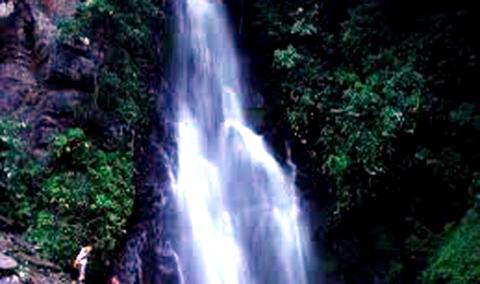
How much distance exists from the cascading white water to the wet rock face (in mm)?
2723

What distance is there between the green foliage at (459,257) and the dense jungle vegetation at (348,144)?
2 centimetres

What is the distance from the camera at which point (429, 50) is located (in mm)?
12602

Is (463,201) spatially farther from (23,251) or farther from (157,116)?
(23,251)

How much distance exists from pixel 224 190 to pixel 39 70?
450cm

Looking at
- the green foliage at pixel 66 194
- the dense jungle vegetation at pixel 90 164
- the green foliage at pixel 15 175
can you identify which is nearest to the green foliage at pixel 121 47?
the dense jungle vegetation at pixel 90 164

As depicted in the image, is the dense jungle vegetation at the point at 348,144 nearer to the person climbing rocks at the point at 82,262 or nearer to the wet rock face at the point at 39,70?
the person climbing rocks at the point at 82,262

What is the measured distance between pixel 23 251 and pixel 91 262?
1193mm

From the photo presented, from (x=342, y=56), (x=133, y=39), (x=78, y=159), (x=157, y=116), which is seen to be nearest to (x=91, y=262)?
(x=78, y=159)

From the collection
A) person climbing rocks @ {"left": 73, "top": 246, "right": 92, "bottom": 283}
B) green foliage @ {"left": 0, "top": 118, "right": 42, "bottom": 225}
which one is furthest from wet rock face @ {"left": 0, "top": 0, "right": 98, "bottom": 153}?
person climbing rocks @ {"left": 73, "top": 246, "right": 92, "bottom": 283}

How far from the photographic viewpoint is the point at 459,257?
400 inches

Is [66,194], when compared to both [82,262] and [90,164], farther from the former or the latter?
[82,262]

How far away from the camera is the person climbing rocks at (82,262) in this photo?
903cm

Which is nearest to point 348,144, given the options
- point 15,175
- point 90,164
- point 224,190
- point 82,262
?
point 224,190

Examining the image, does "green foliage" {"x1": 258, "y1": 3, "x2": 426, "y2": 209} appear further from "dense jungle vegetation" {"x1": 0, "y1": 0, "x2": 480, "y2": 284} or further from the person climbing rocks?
the person climbing rocks
